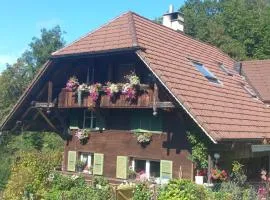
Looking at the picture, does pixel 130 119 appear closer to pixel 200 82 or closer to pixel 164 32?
pixel 200 82

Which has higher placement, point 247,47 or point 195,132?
point 247,47

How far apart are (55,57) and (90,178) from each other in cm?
440

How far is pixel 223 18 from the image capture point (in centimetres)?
4662

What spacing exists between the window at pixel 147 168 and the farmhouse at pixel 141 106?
0.11 ft

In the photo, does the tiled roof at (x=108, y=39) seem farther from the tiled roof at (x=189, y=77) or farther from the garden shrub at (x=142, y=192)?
the garden shrub at (x=142, y=192)

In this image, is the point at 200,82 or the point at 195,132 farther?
the point at 200,82

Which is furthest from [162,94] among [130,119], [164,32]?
[164,32]

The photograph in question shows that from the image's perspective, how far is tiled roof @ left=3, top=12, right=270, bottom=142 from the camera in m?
13.8

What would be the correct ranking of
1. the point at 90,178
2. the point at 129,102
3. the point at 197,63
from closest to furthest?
the point at 129,102, the point at 90,178, the point at 197,63

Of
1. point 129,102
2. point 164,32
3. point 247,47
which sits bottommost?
point 129,102

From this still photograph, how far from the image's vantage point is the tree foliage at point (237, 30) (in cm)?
3925

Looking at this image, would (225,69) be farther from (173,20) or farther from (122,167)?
(122,167)

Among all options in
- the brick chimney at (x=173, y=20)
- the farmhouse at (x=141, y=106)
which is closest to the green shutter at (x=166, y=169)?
the farmhouse at (x=141, y=106)

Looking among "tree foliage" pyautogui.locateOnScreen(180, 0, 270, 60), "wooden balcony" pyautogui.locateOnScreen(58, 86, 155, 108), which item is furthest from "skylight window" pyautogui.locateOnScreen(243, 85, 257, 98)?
"tree foliage" pyautogui.locateOnScreen(180, 0, 270, 60)
